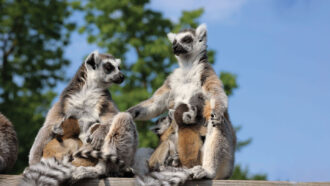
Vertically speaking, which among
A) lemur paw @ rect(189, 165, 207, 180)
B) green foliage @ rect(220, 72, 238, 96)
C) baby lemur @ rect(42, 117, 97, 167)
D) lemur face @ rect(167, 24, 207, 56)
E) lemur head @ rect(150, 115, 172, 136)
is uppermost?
green foliage @ rect(220, 72, 238, 96)

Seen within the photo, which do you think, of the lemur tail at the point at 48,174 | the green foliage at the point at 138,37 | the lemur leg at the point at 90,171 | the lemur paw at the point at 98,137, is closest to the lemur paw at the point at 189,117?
the lemur paw at the point at 98,137

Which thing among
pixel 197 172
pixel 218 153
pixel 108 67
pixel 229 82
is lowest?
pixel 197 172

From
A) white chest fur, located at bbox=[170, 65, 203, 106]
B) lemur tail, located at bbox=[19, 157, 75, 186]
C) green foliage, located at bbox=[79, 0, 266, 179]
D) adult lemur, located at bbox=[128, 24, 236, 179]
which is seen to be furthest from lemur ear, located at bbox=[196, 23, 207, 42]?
green foliage, located at bbox=[79, 0, 266, 179]

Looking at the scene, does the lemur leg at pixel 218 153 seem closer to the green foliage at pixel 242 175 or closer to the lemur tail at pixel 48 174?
the lemur tail at pixel 48 174

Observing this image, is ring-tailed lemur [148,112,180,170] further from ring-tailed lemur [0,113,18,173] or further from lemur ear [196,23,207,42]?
ring-tailed lemur [0,113,18,173]

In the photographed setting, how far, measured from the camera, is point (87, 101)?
19.4ft

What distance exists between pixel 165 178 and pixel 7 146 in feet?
9.64

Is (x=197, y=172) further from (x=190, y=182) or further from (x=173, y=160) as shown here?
(x=173, y=160)

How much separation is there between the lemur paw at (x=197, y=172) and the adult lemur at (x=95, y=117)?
2.98ft

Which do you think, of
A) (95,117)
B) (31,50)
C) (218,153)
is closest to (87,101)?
(95,117)

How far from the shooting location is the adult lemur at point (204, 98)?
542 centimetres

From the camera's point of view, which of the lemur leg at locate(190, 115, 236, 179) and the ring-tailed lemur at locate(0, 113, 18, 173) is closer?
the lemur leg at locate(190, 115, 236, 179)

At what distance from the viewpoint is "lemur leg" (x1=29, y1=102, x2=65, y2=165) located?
18.4 ft

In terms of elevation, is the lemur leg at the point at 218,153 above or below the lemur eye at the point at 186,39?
below
